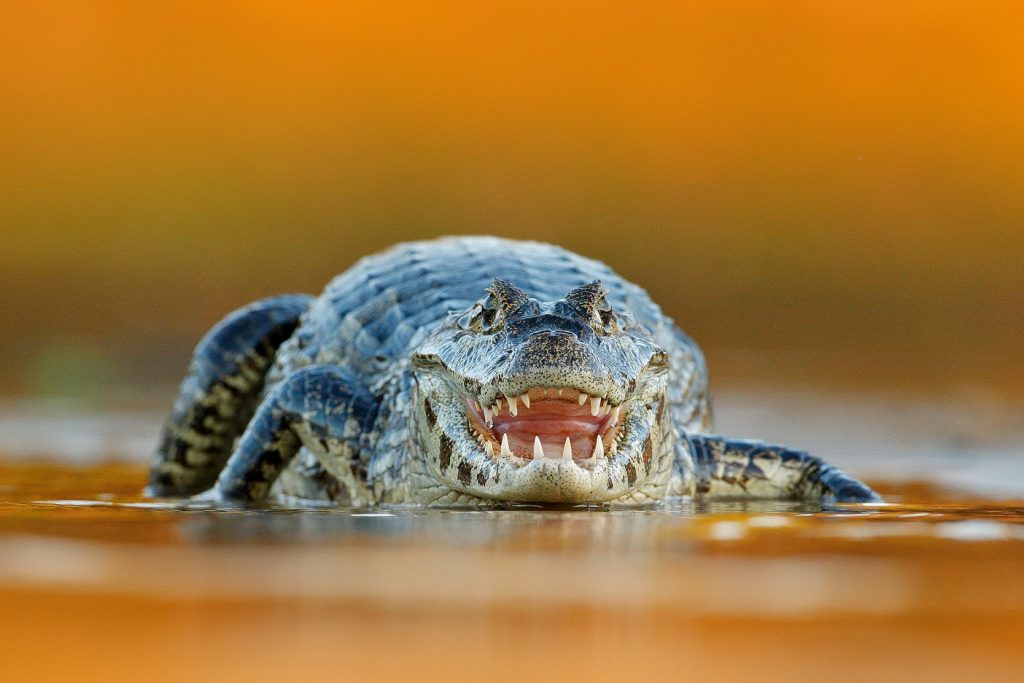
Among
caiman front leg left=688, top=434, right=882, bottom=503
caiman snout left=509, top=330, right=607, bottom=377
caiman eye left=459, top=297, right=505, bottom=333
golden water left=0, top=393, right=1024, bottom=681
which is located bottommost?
golden water left=0, top=393, right=1024, bottom=681

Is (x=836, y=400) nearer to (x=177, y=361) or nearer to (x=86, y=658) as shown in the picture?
(x=177, y=361)

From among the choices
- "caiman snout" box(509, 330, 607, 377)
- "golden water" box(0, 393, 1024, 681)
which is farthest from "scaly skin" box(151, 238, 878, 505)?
"golden water" box(0, 393, 1024, 681)

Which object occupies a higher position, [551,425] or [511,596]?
[551,425]

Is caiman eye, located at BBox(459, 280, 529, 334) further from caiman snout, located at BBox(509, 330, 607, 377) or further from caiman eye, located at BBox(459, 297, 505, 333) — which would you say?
caiman snout, located at BBox(509, 330, 607, 377)

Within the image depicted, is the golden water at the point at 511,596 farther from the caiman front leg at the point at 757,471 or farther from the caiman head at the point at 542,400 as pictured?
the caiman front leg at the point at 757,471

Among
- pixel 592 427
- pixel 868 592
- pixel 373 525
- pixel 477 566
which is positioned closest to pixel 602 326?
pixel 592 427

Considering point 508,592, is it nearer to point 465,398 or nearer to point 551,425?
point 551,425

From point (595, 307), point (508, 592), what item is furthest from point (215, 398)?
point (508, 592)

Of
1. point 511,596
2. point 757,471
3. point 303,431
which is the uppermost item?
point 303,431
